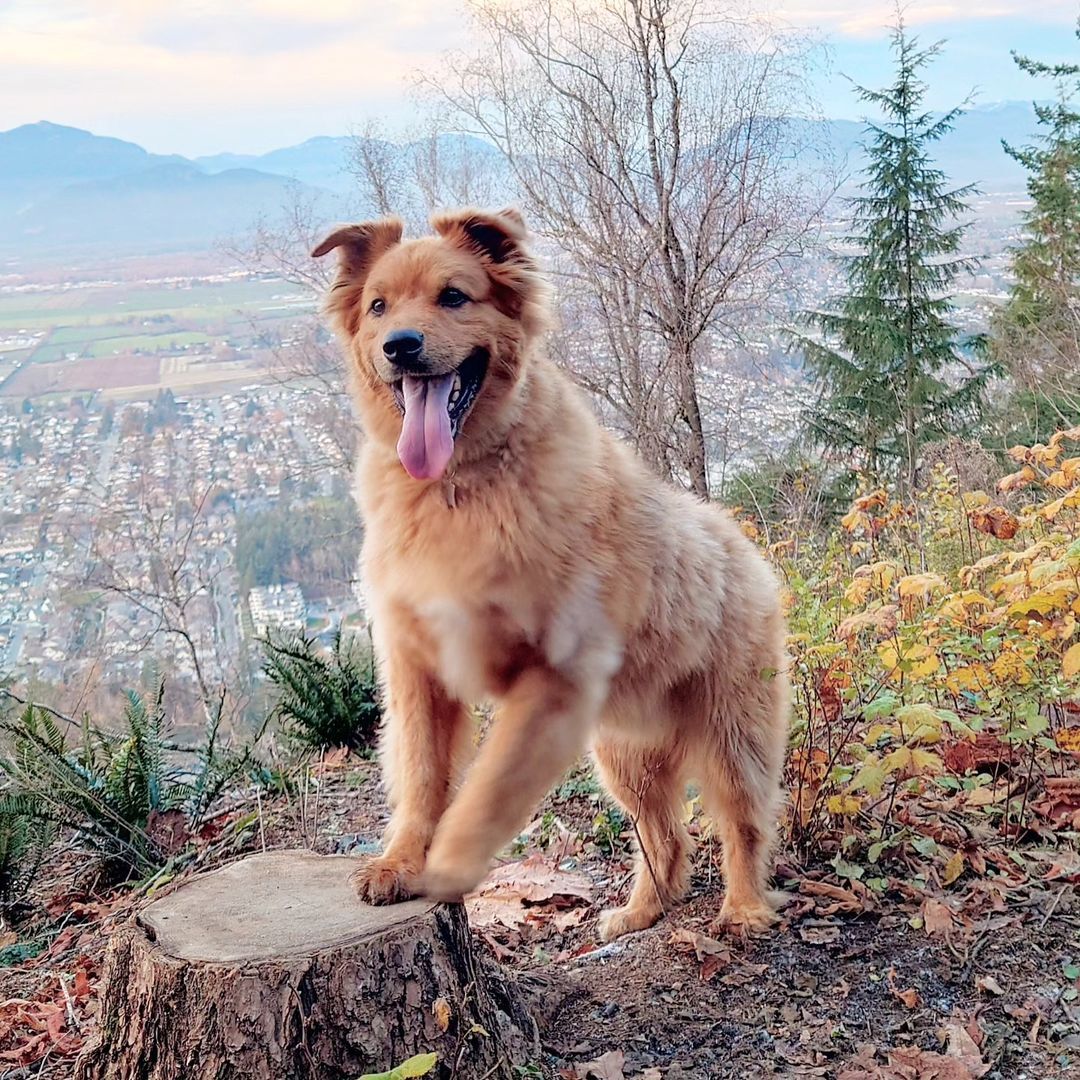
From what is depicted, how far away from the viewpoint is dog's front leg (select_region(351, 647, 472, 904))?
330cm

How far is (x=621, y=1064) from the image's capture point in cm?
297

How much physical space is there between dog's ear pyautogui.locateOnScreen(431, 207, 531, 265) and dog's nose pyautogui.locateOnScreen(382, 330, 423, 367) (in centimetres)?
57

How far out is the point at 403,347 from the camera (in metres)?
3.08

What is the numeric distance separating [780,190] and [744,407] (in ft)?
11.0

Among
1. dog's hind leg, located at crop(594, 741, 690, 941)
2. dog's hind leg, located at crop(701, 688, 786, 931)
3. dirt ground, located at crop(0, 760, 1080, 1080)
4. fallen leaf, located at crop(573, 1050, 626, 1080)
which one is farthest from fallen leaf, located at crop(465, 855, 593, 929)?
fallen leaf, located at crop(573, 1050, 626, 1080)

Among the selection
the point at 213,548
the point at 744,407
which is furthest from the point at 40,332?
the point at 744,407

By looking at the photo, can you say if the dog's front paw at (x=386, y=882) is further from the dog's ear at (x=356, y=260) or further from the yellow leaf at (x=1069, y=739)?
the yellow leaf at (x=1069, y=739)

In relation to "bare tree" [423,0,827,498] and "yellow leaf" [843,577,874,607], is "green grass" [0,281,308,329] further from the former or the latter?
"yellow leaf" [843,577,874,607]

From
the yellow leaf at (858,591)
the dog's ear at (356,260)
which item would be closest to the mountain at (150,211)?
the dog's ear at (356,260)

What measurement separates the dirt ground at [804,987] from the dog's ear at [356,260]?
2.43 meters

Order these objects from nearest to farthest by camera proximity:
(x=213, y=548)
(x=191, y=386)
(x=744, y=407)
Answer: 1. (x=213, y=548)
2. (x=191, y=386)
3. (x=744, y=407)

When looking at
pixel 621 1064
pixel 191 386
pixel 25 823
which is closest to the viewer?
pixel 621 1064

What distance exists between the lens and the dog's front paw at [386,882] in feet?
9.76

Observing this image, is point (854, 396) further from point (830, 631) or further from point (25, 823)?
point (25, 823)
